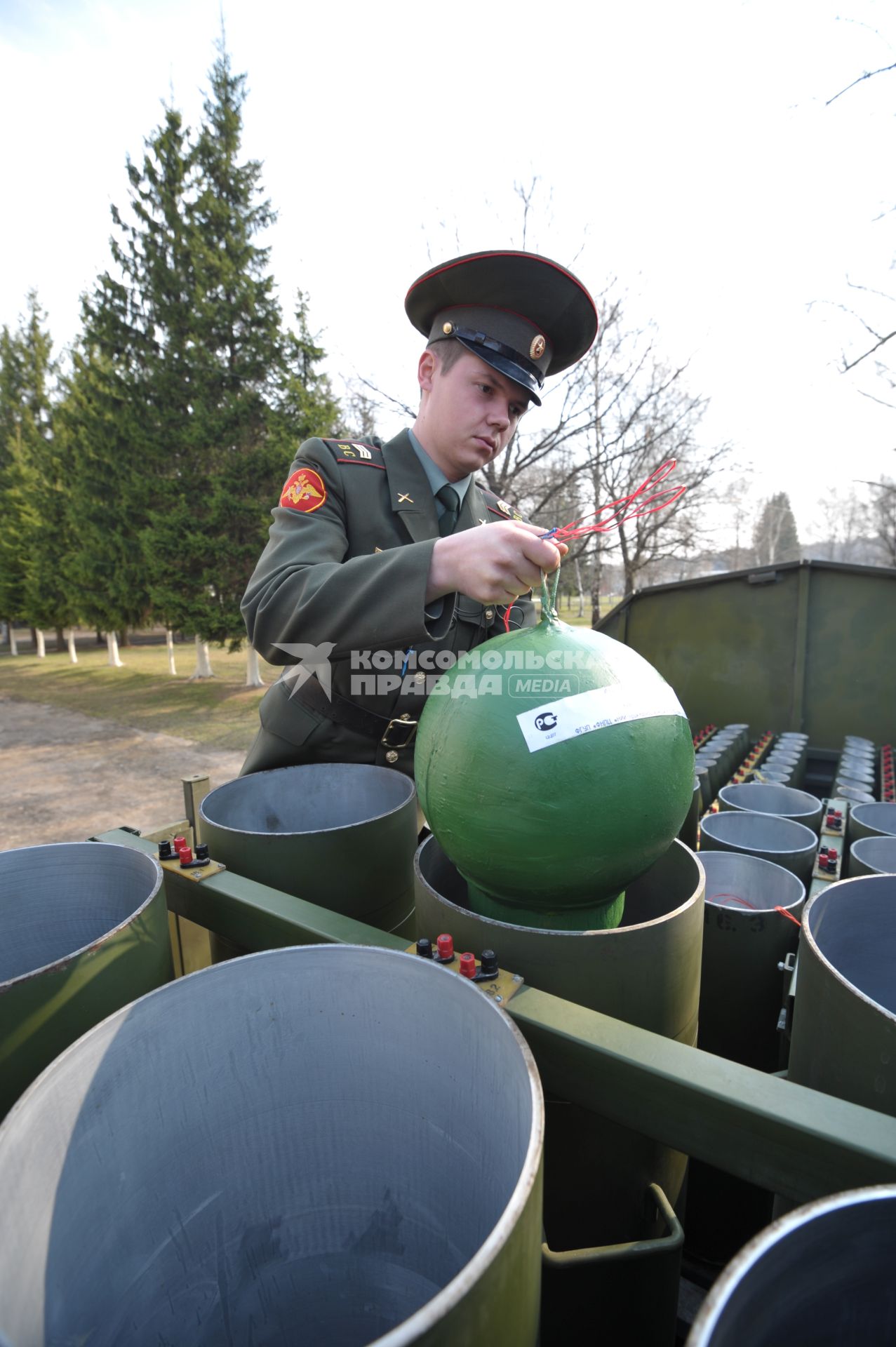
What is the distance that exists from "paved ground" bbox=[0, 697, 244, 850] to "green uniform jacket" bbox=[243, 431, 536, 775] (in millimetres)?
3221

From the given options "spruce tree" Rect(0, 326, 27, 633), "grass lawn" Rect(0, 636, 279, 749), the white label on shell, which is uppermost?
"spruce tree" Rect(0, 326, 27, 633)

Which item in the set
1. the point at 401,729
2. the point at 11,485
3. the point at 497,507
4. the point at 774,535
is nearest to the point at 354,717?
the point at 401,729

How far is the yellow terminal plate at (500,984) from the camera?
120cm

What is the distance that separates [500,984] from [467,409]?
5.60 feet

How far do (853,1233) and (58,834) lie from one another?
7408 millimetres

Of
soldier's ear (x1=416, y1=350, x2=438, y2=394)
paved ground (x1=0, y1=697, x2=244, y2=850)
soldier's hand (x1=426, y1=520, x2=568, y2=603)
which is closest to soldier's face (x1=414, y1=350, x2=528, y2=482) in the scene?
soldier's ear (x1=416, y1=350, x2=438, y2=394)

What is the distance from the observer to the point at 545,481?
14.9 meters

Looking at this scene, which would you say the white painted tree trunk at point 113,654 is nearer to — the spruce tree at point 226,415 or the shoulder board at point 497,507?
the spruce tree at point 226,415

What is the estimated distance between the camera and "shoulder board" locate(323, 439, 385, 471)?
2383 millimetres

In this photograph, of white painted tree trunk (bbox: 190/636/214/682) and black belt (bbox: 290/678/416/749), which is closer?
black belt (bbox: 290/678/416/749)

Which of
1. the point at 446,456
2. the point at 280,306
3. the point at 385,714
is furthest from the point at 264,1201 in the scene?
the point at 280,306

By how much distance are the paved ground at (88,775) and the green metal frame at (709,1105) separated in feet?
15.6

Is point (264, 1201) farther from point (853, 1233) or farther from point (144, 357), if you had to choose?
point (144, 357)

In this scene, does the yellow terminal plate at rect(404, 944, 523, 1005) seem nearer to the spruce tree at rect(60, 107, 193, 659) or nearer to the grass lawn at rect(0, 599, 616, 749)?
the grass lawn at rect(0, 599, 616, 749)
